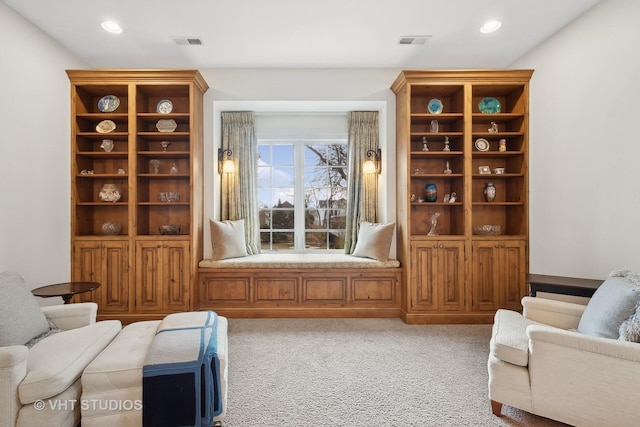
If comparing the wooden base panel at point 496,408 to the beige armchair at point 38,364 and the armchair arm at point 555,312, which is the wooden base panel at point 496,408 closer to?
the armchair arm at point 555,312

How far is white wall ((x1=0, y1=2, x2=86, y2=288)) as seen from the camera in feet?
9.28

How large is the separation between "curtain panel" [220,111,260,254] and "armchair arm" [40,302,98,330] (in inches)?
81.6

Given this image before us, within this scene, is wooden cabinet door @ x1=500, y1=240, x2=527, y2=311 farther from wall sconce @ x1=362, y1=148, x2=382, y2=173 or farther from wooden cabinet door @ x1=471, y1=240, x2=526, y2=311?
wall sconce @ x1=362, y1=148, x2=382, y2=173

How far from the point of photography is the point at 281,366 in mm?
2674

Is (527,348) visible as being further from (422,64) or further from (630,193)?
(422,64)

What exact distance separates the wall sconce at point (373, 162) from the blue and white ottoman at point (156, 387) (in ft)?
10.1

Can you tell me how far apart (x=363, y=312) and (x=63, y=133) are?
395cm

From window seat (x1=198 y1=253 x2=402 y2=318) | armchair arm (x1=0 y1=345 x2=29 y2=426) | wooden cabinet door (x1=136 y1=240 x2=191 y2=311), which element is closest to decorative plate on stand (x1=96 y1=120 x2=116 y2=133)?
wooden cabinet door (x1=136 y1=240 x2=191 y2=311)

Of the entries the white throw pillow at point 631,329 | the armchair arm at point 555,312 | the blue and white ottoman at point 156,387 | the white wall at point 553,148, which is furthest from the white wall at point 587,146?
the blue and white ottoman at point 156,387

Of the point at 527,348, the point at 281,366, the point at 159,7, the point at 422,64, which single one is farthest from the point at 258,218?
the point at 527,348

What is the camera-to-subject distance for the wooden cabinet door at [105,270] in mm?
3660

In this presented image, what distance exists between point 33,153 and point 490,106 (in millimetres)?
4999

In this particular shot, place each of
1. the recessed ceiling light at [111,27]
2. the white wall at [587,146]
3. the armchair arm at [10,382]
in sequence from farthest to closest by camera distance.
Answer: the recessed ceiling light at [111,27], the white wall at [587,146], the armchair arm at [10,382]

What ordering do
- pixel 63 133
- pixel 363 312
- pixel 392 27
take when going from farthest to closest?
pixel 363 312, pixel 63 133, pixel 392 27
